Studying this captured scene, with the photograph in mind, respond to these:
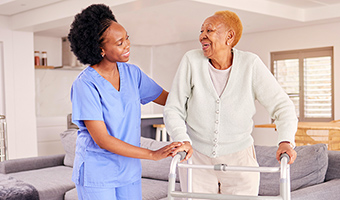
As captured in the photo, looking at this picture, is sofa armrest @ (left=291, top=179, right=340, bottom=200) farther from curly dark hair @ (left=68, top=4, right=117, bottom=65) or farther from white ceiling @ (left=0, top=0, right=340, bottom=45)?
white ceiling @ (left=0, top=0, right=340, bottom=45)

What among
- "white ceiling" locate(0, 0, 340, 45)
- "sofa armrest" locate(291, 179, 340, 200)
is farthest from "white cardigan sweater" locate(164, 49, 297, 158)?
"white ceiling" locate(0, 0, 340, 45)

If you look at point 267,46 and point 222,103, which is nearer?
point 222,103

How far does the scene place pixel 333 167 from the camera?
268 cm

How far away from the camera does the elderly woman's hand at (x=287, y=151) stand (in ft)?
5.11

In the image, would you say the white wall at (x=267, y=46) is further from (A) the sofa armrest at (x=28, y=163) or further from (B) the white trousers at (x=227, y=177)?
(B) the white trousers at (x=227, y=177)

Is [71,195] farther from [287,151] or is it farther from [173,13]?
[173,13]

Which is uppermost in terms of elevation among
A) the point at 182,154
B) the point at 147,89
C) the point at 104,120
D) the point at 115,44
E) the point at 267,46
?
the point at 267,46

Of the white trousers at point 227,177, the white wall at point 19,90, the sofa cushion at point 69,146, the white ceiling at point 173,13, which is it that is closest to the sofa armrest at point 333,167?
the white trousers at point 227,177

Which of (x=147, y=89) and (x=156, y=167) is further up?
(x=147, y=89)

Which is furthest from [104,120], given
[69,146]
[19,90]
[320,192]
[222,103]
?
[19,90]

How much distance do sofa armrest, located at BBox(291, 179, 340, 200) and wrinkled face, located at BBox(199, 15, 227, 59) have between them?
97 centimetres

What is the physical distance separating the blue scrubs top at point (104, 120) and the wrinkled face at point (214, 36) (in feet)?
1.17

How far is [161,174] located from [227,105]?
1.88 m

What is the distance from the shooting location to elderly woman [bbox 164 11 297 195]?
5.71 feet
